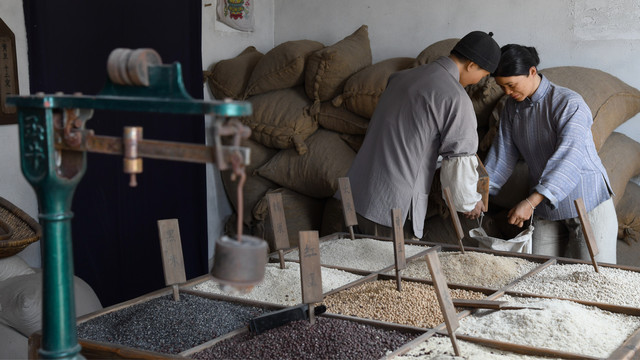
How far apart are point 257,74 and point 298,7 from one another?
0.72m

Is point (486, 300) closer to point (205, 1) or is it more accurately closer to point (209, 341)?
point (209, 341)

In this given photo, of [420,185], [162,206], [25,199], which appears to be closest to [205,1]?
[162,206]

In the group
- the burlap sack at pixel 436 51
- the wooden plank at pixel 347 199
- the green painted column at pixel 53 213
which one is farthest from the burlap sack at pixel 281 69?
the green painted column at pixel 53 213

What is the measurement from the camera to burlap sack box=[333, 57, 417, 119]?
2961mm

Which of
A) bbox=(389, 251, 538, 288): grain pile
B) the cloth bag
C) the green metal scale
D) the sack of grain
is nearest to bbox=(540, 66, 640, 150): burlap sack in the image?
the sack of grain

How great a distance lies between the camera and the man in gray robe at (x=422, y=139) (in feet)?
7.25

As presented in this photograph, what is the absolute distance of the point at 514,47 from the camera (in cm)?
230

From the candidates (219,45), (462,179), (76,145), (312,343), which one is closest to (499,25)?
(462,179)

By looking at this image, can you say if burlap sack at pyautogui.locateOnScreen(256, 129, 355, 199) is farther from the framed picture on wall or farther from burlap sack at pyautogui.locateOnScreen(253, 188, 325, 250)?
the framed picture on wall

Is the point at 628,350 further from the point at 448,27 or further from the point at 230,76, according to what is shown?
the point at 230,76

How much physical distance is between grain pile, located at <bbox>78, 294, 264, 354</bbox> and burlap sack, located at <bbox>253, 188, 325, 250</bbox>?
180 cm

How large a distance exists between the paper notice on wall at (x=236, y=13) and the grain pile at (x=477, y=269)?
86.1 inches

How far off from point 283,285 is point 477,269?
22.6 inches

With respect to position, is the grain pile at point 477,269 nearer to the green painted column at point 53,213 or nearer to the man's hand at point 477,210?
the man's hand at point 477,210
